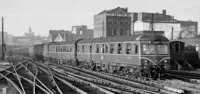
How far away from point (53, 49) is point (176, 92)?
3332cm

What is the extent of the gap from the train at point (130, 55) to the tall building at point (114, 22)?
38.9 meters

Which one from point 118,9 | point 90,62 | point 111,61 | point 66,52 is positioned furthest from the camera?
point 118,9

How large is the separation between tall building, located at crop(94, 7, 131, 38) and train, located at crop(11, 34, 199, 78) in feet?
128

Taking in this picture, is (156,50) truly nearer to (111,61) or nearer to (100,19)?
(111,61)

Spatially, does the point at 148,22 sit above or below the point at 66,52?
above

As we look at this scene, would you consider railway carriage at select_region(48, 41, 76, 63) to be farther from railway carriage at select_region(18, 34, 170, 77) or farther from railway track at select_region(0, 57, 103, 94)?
railway track at select_region(0, 57, 103, 94)

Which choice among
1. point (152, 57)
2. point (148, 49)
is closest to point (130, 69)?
point (152, 57)

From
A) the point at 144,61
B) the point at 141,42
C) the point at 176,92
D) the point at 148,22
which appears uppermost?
the point at 148,22

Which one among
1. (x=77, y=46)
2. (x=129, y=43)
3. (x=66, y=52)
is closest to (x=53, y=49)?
(x=66, y=52)

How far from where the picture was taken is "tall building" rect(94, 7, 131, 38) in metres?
75.3

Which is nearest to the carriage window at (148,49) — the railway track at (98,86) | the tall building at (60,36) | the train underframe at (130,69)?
the train underframe at (130,69)

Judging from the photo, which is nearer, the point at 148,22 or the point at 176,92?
the point at 176,92

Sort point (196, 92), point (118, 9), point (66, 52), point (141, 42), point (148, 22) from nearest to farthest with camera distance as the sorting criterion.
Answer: point (196, 92) < point (141, 42) < point (66, 52) < point (148, 22) < point (118, 9)

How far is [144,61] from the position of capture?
1994 cm
